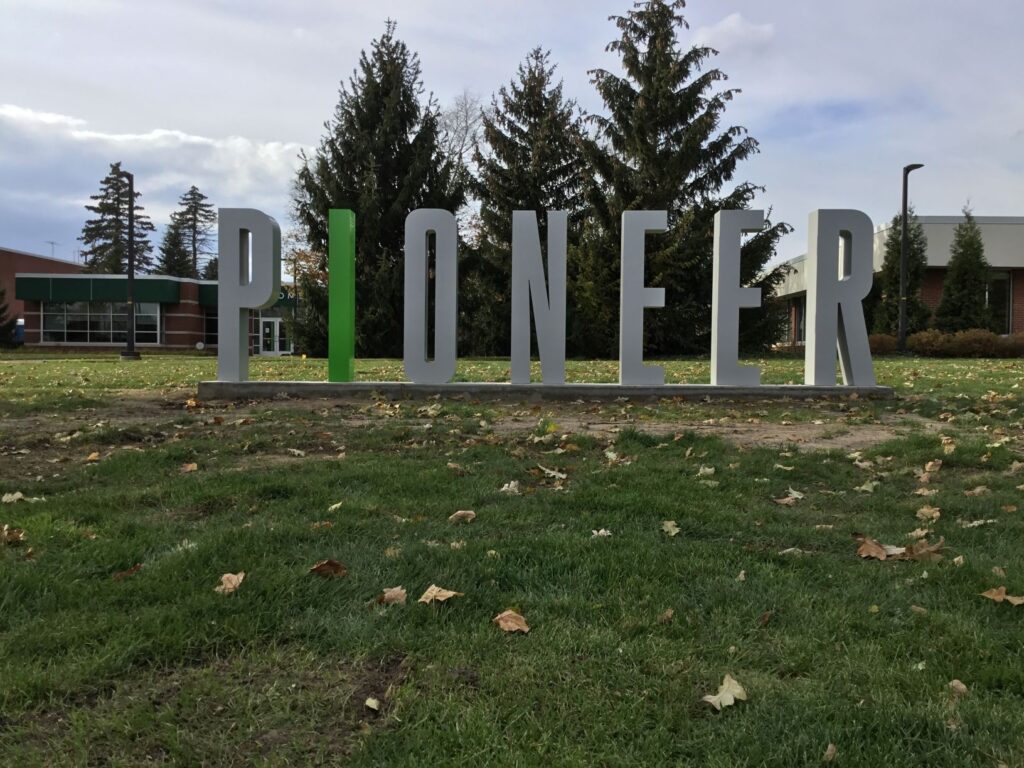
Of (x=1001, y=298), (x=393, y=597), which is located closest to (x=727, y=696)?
(x=393, y=597)

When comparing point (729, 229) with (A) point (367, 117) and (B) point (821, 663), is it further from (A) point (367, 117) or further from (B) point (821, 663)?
(A) point (367, 117)

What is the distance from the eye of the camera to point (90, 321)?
42750mm

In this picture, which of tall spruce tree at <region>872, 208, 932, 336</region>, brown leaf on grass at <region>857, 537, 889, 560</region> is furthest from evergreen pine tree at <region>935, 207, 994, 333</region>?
brown leaf on grass at <region>857, 537, 889, 560</region>

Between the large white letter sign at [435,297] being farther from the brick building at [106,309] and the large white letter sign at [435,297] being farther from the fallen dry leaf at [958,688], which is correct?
the brick building at [106,309]

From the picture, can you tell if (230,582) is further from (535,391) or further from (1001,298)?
(1001,298)

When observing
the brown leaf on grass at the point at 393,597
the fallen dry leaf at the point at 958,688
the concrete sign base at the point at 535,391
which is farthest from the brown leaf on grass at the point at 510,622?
the concrete sign base at the point at 535,391

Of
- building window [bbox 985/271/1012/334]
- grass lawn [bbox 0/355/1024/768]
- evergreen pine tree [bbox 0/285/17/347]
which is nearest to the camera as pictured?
grass lawn [bbox 0/355/1024/768]

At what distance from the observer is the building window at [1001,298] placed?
1217 inches

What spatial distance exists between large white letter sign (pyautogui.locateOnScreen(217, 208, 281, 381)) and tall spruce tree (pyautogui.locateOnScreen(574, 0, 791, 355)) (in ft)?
51.7

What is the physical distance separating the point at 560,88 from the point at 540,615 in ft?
97.4

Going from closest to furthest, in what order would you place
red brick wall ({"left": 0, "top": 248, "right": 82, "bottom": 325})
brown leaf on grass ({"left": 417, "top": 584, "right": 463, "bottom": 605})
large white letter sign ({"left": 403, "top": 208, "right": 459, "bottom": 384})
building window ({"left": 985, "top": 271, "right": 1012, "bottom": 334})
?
1. brown leaf on grass ({"left": 417, "top": 584, "right": 463, "bottom": 605})
2. large white letter sign ({"left": 403, "top": 208, "right": 459, "bottom": 384})
3. building window ({"left": 985, "top": 271, "right": 1012, "bottom": 334})
4. red brick wall ({"left": 0, "top": 248, "right": 82, "bottom": 325})

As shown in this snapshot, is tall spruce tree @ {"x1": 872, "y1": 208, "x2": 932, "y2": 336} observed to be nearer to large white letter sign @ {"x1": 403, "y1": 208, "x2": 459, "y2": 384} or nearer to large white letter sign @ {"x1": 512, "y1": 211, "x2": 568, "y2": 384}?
large white letter sign @ {"x1": 512, "y1": 211, "x2": 568, "y2": 384}

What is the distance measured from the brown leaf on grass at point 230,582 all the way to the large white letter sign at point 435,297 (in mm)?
6988

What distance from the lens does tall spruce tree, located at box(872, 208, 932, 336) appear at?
29.7 meters
